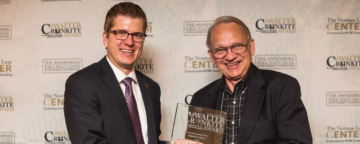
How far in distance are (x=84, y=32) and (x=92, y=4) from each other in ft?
1.05

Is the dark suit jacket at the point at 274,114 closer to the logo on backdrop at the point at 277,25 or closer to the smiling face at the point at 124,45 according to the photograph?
the smiling face at the point at 124,45

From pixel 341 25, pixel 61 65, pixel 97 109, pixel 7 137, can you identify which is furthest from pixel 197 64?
pixel 7 137

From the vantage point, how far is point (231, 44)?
1.70m

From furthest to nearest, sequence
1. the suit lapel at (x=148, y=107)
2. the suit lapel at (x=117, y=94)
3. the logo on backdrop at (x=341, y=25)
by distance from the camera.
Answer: the logo on backdrop at (x=341, y=25) → the suit lapel at (x=148, y=107) → the suit lapel at (x=117, y=94)

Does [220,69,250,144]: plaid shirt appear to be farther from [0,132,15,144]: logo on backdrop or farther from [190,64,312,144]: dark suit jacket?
[0,132,15,144]: logo on backdrop

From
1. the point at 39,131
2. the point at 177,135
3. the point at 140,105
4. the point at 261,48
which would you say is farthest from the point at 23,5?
the point at 261,48

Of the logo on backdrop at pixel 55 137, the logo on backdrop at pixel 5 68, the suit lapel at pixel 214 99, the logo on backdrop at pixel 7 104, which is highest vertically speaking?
the logo on backdrop at pixel 5 68

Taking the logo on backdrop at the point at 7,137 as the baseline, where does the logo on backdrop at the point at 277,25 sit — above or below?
above

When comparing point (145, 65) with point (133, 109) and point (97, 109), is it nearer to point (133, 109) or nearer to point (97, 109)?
point (133, 109)

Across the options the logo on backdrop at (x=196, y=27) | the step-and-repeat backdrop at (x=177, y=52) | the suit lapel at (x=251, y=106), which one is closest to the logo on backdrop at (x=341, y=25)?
the step-and-repeat backdrop at (x=177, y=52)

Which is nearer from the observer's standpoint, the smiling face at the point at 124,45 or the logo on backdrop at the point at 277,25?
the smiling face at the point at 124,45

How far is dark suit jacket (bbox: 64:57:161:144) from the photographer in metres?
1.54

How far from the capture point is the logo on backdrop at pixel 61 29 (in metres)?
2.63

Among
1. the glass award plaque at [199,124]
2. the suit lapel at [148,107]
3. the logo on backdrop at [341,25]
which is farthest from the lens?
the logo on backdrop at [341,25]
